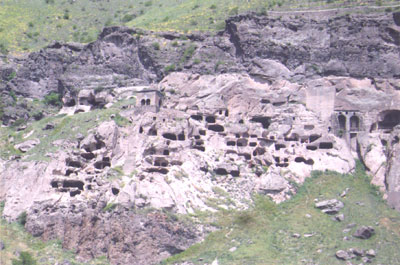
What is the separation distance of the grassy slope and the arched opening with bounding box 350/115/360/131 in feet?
58.5

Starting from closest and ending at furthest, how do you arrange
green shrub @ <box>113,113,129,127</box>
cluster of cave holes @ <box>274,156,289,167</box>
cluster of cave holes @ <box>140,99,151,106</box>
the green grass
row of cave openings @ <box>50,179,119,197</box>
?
the green grass
row of cave openings @ <box>50,179,119,197</box>
cluster of cave holes @ <box>274,156,289,167</box>
green shrub @ <box>113,113,129,127</box>
cluster of cave holes @ <box>140,99,151,106</box>

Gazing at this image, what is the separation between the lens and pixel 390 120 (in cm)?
7338

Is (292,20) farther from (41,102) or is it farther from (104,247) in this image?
(104,247)

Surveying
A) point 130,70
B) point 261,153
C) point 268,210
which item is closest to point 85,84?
point 130,70

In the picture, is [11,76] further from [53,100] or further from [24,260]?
[24,260]

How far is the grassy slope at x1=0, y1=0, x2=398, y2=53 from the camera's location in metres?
89.9

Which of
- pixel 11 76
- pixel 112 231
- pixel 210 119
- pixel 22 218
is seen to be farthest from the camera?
pixel 11 76

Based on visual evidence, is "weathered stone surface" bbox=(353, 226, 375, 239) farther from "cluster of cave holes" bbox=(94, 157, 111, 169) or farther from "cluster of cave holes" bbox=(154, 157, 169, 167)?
"cluster of cave holes" bbox=(94, 157, 111, 169)

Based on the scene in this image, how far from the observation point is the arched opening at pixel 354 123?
239ft

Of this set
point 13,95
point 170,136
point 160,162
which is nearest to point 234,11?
point 170,136

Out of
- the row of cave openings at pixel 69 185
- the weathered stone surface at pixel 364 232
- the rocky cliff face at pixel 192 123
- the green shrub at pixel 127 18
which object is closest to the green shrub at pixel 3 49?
the rocky cliff face at pixel 192 123

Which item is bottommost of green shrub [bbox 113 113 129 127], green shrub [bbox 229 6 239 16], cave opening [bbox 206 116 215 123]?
cave opening [bbox 206 116 215 123]

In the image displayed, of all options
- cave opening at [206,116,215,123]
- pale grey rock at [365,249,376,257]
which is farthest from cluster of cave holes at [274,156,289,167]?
pale grey rock at [365,249,376,257]

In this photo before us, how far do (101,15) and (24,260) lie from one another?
57.3m
